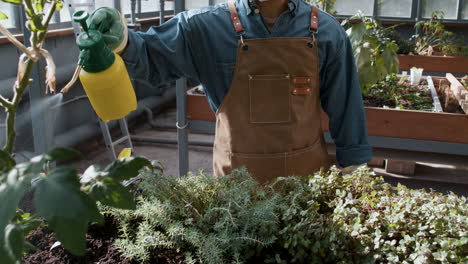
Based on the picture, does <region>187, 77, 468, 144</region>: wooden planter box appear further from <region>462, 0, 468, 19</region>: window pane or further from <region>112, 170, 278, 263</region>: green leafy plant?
<region>462, 0, 468, 19</region>: window pane

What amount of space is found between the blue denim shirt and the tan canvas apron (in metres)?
0.04

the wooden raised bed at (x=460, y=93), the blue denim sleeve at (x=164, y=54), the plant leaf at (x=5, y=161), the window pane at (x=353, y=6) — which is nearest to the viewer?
the plant leaf at (x=5, y=161)

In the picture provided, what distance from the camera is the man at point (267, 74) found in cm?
182

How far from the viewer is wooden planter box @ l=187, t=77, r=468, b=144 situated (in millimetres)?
2869

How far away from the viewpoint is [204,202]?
109 cm

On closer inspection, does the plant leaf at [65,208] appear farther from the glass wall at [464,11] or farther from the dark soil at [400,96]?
the glass wall at [464,11]

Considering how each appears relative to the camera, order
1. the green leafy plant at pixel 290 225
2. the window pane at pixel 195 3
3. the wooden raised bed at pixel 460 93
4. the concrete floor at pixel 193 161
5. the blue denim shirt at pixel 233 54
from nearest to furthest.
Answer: the green leafy plant at pixel 290 225
the blue denim shirt at pixel 233 54
the wooden raised bed at pixel 460 93
the concrete floor at pixel 193 161
the window pane at pixel 195 3

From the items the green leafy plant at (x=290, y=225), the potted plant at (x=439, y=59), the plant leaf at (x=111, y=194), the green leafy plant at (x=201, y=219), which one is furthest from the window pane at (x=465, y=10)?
the plant leaf at (x=111, y=194)

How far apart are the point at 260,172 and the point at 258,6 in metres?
0.58

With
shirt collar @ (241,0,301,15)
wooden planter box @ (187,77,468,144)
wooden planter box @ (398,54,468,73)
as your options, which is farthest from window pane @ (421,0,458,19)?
shirt collar @ (241,0,301,15)

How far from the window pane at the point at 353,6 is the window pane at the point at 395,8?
0.13 meters

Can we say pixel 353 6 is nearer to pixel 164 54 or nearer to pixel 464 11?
pixel 464 11

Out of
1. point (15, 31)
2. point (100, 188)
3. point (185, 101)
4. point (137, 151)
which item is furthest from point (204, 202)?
point (137, 151)

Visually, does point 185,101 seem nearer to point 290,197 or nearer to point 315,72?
point 315,72
